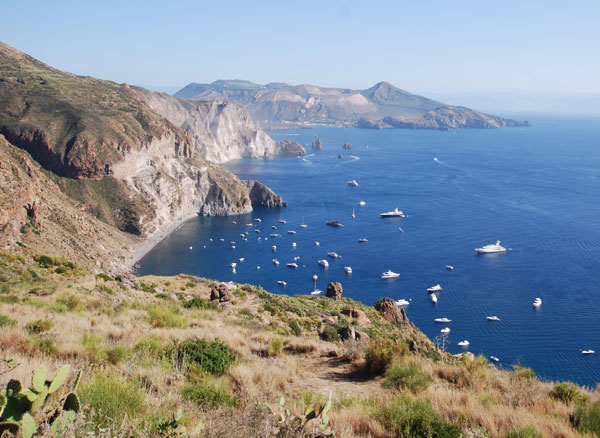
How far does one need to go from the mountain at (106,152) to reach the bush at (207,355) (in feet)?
200

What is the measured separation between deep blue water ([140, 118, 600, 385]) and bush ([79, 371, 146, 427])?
95.8 ft

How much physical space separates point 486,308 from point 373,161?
139646 mm

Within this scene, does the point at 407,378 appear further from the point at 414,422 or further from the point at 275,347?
the point at 275,347

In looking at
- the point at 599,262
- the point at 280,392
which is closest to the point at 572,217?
the point at 599,262

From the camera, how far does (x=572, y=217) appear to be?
97.4 m

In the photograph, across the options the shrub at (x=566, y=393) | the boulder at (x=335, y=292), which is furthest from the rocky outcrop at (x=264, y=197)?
the shrub at (x=566, y=393)

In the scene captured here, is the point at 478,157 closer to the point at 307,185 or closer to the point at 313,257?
the point at 307,185

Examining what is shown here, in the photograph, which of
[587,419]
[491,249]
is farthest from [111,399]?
[491,249]

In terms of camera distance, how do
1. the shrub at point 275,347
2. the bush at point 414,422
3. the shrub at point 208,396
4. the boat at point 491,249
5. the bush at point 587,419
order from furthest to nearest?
the boat at point 491,249, the shrub at point 275,347, the shrub at point 208,396, the bush at point 587,419, the bush at point 414,422

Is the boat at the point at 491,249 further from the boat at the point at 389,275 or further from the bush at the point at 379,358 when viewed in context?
the bush at the point at 379,358

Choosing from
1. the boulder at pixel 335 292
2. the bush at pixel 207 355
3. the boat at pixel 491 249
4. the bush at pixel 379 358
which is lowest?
the boat at pixel 491 249

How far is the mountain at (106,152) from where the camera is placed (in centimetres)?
8544

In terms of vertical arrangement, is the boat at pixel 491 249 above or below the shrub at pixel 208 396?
below

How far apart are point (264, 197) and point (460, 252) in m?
60.3
